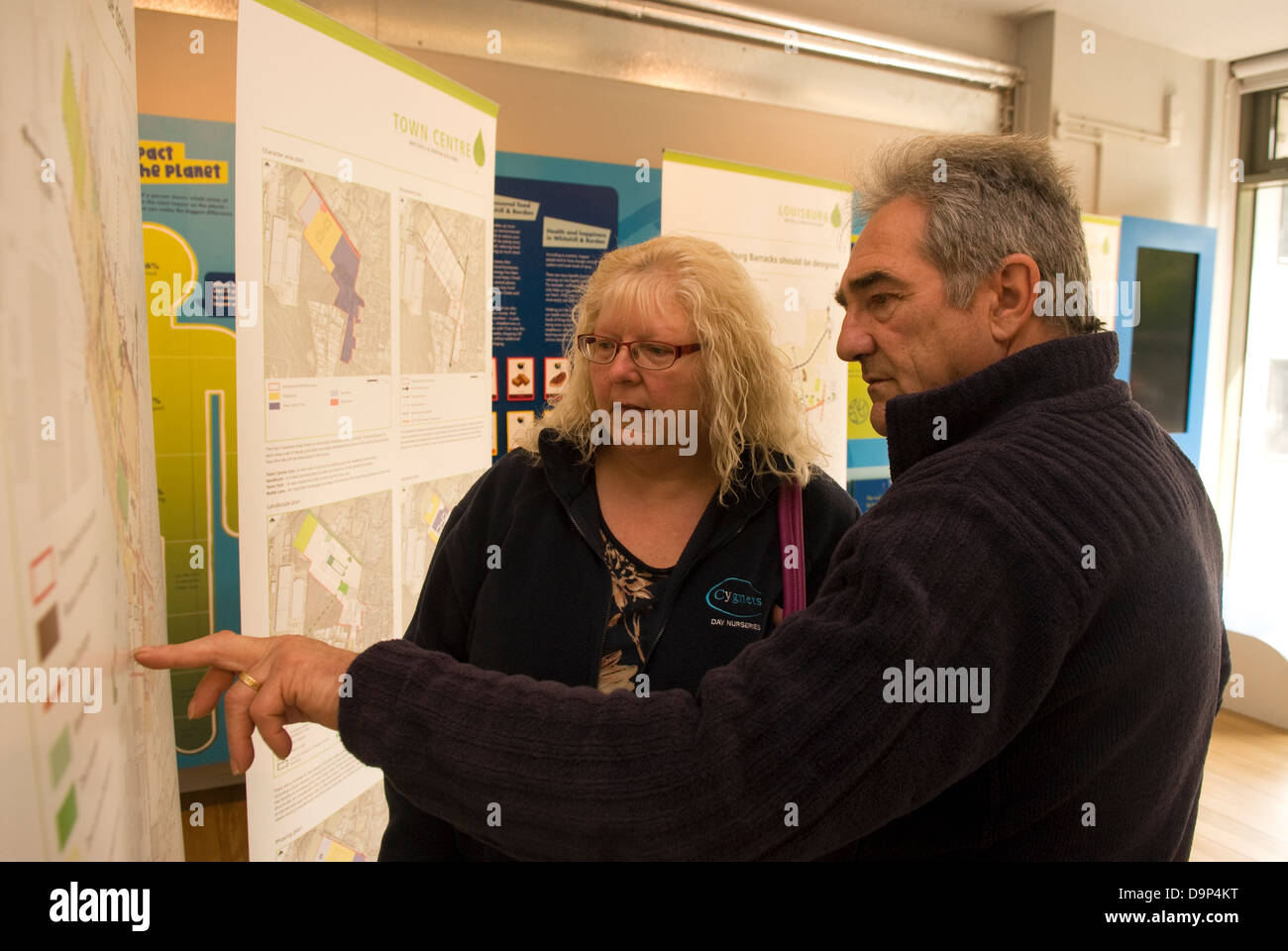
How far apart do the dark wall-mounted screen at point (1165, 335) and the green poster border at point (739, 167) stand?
3279mm

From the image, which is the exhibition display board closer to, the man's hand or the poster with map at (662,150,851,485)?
the poster with map at (662,150,851,485)

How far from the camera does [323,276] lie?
5.65 feet

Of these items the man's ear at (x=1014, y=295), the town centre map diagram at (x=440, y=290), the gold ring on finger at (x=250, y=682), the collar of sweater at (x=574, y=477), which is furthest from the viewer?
the town centre map diagram at (x=440, y=290)

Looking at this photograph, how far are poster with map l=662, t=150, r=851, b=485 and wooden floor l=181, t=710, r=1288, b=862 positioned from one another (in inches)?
87.9

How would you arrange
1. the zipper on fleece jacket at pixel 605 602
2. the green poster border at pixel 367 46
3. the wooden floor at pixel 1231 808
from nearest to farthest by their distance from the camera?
the zipper on fleece jacket at pixel 605 602
the green poster border at pixel 367 46
the wooden floor at pixel 1231 808

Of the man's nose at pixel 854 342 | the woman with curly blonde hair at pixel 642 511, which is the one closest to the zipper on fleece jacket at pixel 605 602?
the woman with curly blonde hair at pixel 642 511

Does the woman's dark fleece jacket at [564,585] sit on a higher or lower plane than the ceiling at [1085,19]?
lower

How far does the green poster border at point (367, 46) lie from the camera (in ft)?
5.25

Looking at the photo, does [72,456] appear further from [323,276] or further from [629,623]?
[323,276]

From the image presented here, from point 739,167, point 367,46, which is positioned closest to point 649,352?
point 367,46

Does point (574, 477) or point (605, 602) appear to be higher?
point (574, 477)

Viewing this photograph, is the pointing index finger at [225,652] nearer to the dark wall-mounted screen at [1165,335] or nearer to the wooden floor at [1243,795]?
the wooden floor at [1243,795]

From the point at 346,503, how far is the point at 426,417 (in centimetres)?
35

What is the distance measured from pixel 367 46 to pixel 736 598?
4.58 ft
